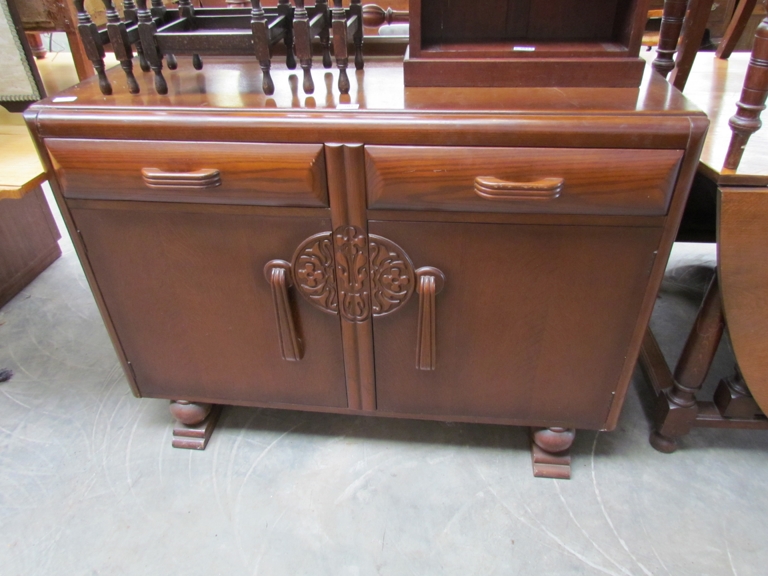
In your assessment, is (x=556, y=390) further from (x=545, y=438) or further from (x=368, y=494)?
(x=368, y=494)

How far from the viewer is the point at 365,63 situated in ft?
3.88

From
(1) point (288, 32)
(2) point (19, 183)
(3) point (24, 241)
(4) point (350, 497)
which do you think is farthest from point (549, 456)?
(3) point (24, 241)

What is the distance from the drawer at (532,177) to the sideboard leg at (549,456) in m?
0.59

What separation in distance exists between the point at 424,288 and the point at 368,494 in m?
0.55

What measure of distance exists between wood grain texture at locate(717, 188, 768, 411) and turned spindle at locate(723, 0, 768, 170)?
0.07 meters

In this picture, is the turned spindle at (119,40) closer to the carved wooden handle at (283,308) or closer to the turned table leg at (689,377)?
the carved wooden handle at (283,308)

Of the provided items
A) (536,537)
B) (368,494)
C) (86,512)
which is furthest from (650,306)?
(86,512)

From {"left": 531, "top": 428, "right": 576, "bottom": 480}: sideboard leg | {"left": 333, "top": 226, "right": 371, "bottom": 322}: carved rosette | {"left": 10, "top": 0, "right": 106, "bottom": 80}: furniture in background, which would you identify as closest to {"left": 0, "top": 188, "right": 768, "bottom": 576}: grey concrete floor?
{"left": 531, "top": 428, "right": 576, "bottom": 480}: sideboard leg

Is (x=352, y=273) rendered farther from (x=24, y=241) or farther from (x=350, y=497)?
(x=24, y=241)

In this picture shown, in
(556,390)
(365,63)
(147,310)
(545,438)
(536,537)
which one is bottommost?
(536,537)

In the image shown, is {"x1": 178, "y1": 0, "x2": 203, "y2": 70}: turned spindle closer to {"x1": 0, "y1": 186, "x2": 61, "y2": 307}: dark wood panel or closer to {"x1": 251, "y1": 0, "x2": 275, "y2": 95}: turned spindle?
{"x1": 251, "y1": 0, "x2": 275, "y2": 95}: turned spindle

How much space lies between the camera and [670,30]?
46.8 inches

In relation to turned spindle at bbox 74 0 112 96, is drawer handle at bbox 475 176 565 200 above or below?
below

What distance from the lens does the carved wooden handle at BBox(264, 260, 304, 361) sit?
103 centimetres
